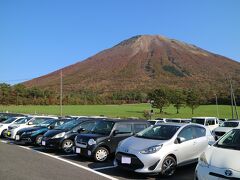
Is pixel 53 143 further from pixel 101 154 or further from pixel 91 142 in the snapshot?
pixel 101 154

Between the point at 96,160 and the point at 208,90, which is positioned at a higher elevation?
the point at 208,90

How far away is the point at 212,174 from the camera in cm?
612

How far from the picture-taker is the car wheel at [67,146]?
1292cm

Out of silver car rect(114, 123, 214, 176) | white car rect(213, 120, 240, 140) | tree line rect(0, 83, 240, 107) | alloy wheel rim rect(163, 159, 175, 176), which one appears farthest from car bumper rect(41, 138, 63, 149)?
tree line rect(0, 83, 240, 107)

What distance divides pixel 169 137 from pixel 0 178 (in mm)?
4379

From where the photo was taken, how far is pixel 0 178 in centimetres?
788

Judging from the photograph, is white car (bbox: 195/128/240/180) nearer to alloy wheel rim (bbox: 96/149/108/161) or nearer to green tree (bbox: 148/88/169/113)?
alloy wheel rim (bbox: 96/149/108/161)

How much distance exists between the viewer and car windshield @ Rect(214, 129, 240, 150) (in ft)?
22.6

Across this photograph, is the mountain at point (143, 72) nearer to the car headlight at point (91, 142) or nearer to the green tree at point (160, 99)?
the green tree at point (160, 99)

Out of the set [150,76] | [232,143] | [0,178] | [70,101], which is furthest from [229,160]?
[150,76]

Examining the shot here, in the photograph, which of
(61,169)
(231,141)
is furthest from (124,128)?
(231,141)

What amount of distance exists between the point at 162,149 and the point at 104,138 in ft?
9.63

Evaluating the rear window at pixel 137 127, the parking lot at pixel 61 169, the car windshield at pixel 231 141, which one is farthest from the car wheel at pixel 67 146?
the car windshield at pixel 231 141

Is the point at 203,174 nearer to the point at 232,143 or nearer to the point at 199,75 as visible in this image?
the point at 232,143
